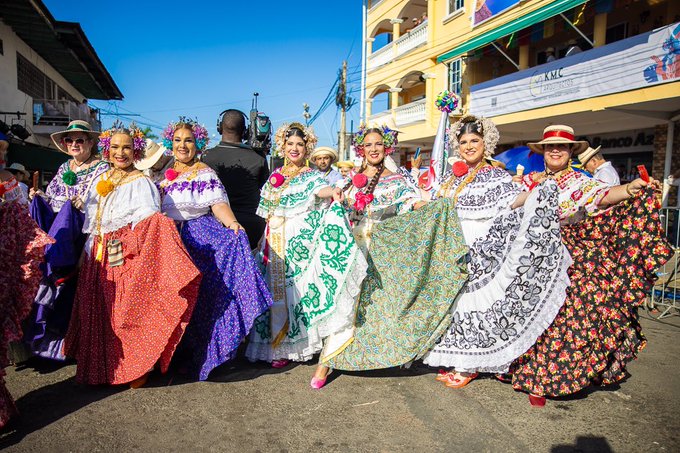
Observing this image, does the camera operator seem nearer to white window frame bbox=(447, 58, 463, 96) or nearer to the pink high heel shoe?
the pink high heel shoe

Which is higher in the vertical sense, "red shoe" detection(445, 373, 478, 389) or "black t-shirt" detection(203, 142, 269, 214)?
"black t-shirt" detection(203, 142, 269, 214)

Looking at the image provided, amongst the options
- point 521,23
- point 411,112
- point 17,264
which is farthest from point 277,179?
point 411,112

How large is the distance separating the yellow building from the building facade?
1266cm

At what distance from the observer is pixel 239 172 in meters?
4.52

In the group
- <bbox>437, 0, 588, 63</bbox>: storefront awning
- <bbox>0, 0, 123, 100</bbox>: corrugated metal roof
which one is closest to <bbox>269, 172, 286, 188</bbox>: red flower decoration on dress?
<bbox>437, 0, 588, 63</bbox>: storefront awning

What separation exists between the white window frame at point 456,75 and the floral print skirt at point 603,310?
47.1ft

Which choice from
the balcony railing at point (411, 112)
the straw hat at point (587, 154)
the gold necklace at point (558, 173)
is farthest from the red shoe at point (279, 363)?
the balcony railing at point (411, 112)

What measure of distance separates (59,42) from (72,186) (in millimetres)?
15917

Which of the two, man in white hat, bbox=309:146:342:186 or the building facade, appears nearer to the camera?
man in white hat, bbox=309:146:342:186

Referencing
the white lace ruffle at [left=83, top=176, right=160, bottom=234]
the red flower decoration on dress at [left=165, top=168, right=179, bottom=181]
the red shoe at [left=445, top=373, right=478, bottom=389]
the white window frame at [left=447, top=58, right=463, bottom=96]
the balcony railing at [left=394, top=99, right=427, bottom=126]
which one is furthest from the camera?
the balcony railing at [left=394, top=99, right=427, bottom=126]

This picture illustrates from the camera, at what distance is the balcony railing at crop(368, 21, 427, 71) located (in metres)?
18.4

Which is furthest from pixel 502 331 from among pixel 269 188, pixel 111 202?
pixel 111 202

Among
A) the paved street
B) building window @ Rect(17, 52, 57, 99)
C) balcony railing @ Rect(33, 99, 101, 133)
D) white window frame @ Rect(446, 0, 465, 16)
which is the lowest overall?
the paved street

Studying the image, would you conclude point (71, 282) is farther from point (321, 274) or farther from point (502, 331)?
point (502, 331)
